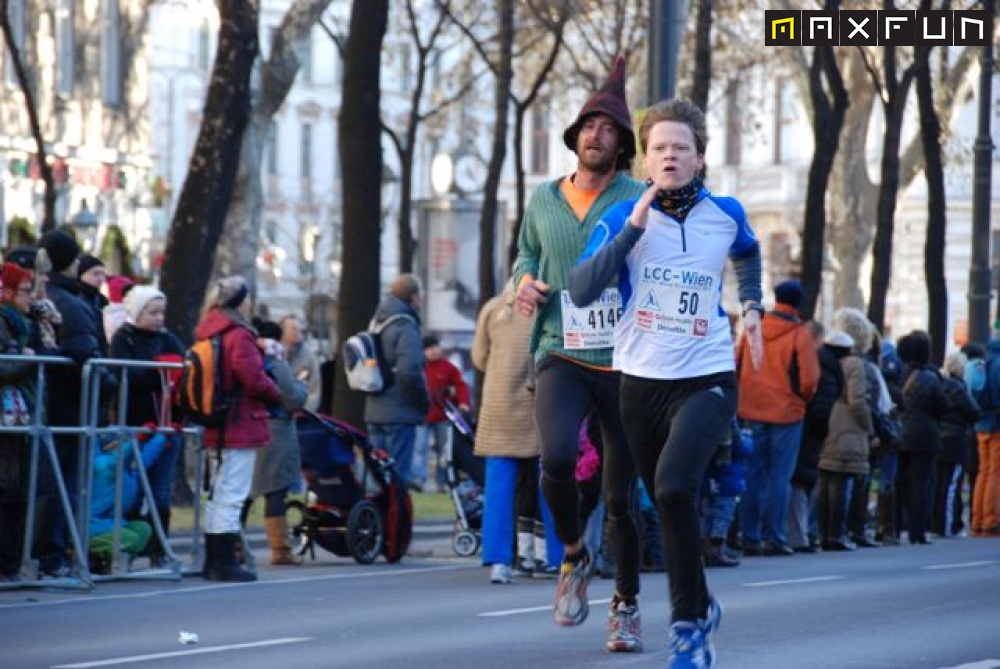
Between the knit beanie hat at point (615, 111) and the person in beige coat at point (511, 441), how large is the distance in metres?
3.43

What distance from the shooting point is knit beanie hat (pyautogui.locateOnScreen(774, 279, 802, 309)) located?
18922 mm

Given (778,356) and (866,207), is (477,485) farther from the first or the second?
(866,207)

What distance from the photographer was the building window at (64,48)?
43438 millimetres

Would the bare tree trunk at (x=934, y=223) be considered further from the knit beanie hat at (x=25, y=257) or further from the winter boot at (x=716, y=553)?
the knit beanie hat at (x=25, y=257)

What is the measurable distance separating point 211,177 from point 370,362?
5452 mm

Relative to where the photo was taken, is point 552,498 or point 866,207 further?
point 866,207

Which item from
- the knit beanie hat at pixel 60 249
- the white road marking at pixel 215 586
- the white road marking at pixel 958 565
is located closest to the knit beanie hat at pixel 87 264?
the knit beanie hat at pixel 60 249

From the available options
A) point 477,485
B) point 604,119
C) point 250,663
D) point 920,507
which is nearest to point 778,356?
point 477,485

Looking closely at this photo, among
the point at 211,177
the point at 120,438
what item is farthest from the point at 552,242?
the point at 211,177

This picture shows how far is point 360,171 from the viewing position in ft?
82.8

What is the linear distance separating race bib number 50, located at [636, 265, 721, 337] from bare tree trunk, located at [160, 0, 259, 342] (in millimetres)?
14004

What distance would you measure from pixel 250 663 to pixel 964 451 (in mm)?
14868

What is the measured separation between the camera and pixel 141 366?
611 inches

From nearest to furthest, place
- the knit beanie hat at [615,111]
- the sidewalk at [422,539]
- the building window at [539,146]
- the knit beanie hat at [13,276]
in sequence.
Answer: the knit beanie hat at [615,111]
the knit beanie hat at [13,276]
the sidewalk at [422,539]
the building window at [539,146]
